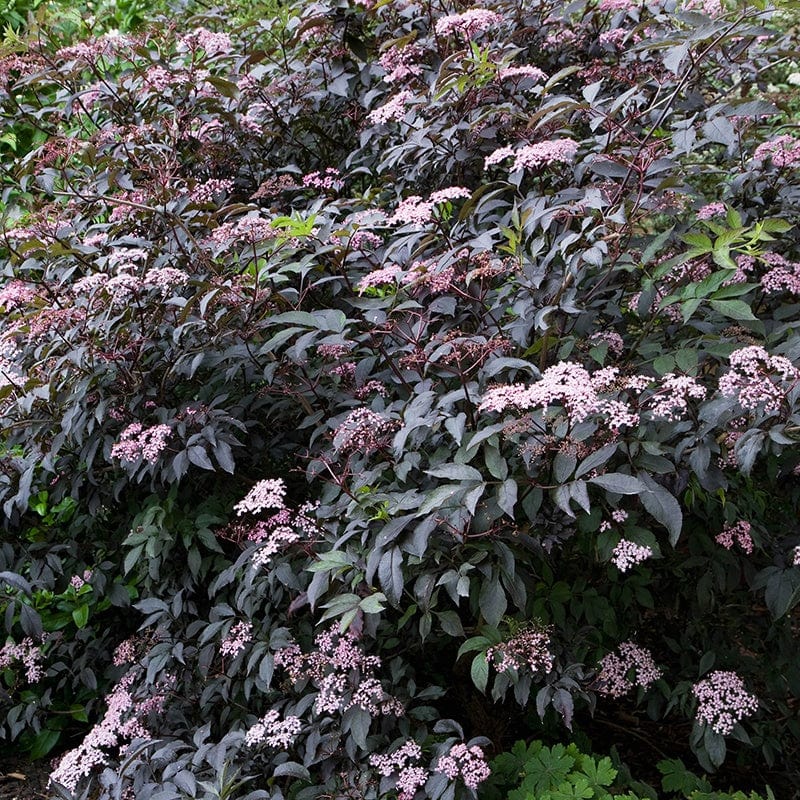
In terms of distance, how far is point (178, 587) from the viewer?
239 cm

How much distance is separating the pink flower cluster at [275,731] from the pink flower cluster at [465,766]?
330mm

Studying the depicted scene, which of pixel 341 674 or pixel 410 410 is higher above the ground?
pixel 410 410

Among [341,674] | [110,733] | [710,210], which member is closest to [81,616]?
[110,733]

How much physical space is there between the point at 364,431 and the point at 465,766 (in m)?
0.76

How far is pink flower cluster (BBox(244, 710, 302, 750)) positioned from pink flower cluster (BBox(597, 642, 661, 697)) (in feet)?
2.60

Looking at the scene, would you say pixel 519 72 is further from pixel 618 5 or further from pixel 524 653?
pixel 524 653

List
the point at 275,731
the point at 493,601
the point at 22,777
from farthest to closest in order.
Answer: the point at 22,777, the point at 275,731, the point at 493,601

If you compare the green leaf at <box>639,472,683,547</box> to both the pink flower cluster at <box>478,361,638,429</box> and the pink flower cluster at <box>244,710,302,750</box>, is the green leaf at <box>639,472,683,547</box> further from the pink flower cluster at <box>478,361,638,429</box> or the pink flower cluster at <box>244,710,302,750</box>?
the pink flower cluster at <box>244,710,302,750</box>

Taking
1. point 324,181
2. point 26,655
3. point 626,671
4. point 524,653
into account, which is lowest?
point 626,671

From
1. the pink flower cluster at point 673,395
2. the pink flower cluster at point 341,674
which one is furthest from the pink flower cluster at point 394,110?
the pink flower cluster at point 341,674

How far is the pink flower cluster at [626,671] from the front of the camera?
2.10 meters

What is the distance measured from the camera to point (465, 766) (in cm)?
174

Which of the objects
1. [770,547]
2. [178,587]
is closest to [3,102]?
[178,587]

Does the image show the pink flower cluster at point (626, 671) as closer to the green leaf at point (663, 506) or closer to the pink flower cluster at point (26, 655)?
the green leaf at point (663, 506)
